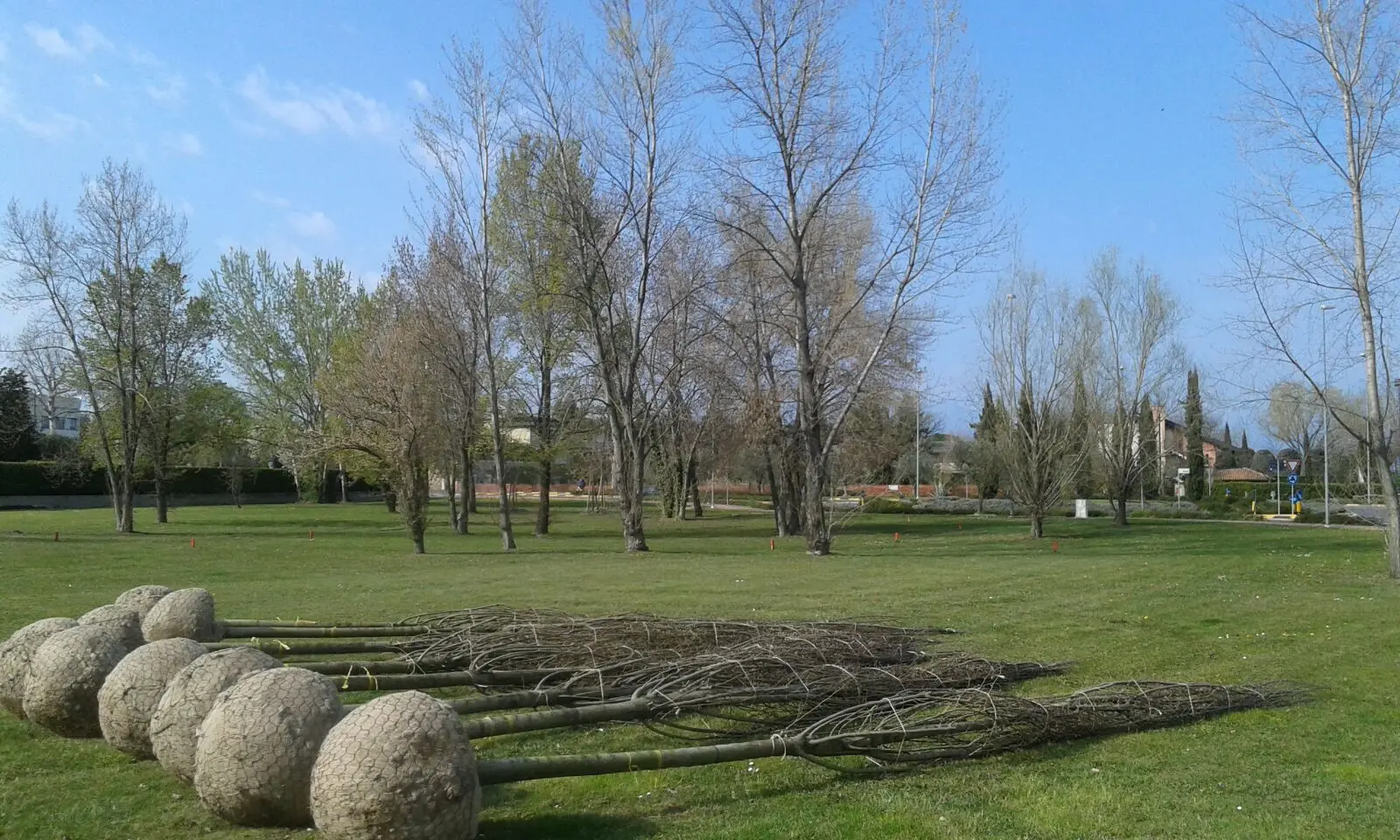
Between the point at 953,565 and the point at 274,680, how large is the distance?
20404mm

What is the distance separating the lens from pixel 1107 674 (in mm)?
10320

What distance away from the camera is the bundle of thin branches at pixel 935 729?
6031mm

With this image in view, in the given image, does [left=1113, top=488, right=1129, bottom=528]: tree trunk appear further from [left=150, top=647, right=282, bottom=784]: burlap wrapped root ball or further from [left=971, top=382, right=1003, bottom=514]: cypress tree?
[left=150, top=647, right=282, bottom=784]: burlap wrapped root ball

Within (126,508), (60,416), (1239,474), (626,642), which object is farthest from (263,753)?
(60,416)

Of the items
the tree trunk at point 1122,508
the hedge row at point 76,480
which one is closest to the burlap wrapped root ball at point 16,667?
the tree trunk at point 1122,508

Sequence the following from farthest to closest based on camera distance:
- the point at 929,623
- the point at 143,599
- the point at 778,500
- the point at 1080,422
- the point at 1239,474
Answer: the point at 1239,474, the point at 778,500, the point at 1080,422, the point at 929,623, the point at 143,599

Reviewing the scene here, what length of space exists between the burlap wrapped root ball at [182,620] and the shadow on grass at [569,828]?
4.90 metres

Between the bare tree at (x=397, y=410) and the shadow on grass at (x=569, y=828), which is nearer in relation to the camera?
the shadow on grass at (x=569, y=828)

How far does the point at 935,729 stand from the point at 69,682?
626 cm

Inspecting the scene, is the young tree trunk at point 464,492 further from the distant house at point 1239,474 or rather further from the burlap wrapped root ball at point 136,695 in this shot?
the distant house at point 1239,474

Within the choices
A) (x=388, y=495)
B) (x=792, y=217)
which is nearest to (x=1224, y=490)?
(x=792, y=217)

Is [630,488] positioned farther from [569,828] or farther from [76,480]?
[76,480]

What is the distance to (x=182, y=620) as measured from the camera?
30.8 feet

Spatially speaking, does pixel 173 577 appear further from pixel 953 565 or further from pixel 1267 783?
pixel 1267 783
